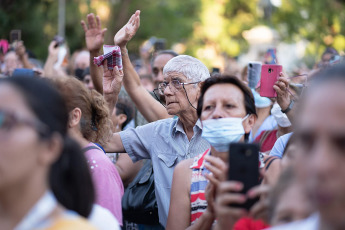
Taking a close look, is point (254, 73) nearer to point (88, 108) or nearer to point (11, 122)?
point (88, 108)

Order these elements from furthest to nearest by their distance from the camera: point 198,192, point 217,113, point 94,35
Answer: point 94,35 < point 198,192 < point 217,113

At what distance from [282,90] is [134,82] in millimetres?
1396

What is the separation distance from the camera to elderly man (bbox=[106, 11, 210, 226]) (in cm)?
528

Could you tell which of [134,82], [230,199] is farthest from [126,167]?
[230,199]

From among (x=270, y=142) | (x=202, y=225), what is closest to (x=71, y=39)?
(x=270, y=142)

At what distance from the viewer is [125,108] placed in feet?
24.5

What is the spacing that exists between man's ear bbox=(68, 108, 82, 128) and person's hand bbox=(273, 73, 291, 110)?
2097mm

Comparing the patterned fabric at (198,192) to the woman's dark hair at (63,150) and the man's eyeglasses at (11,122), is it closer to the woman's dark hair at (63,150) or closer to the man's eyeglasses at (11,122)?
the woman's dark hair at (63,150)

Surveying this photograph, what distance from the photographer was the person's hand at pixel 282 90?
19.1 ft

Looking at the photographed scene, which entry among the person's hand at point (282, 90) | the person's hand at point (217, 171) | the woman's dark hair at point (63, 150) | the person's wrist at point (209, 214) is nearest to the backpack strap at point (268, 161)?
the person's wrist at point (209, 214)

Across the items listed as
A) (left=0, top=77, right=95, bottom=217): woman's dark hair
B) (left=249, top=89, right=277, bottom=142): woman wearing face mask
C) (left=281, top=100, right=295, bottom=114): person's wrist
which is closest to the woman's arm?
(left=281, top=100, right=295, bottom=114): person's wrist

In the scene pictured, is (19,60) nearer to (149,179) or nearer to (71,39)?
(149,179)

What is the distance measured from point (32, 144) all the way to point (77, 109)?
207 cm

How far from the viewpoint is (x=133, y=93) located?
6.19 m
